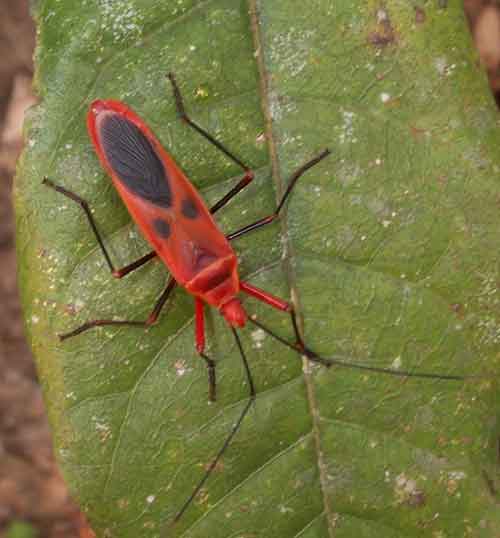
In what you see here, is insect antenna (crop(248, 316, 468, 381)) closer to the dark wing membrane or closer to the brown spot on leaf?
the dark wing membrane

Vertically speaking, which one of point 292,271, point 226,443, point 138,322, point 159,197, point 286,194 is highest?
point 159,197

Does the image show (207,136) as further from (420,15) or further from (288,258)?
(420,15)

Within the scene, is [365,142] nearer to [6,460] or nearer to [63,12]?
[63,12]

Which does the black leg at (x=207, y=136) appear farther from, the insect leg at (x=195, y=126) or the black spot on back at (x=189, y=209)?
the black spot on back at (x=189, y=209)

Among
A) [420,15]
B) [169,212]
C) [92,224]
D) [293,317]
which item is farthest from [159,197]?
[420,15]

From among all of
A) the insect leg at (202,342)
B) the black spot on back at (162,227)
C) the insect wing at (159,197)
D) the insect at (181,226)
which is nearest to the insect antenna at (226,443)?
the insect at (181,226)

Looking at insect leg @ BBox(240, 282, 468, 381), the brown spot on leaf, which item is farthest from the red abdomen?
the brown spot on leaf
